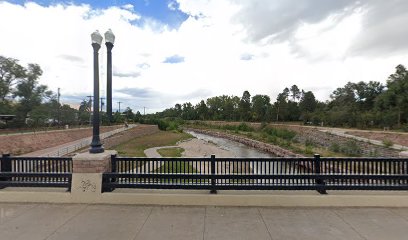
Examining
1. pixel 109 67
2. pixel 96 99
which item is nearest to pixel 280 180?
pixel 109 67

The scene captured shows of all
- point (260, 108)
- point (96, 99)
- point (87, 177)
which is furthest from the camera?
point (260, 108)

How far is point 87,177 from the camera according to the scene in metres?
5.74

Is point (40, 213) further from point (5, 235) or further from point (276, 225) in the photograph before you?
point (276, 225)

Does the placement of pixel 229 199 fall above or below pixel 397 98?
below

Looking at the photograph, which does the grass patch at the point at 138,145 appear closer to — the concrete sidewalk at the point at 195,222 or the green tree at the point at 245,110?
the concrete sidewalk at the point at 195,222

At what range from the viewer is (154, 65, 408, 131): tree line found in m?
51.0

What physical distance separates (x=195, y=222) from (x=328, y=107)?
3442 inches

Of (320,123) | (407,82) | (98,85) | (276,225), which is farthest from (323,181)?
(320,123)

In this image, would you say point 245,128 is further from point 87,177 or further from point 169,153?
point 87,177

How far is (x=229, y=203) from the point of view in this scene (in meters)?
5.43

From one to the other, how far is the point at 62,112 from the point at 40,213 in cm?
5601

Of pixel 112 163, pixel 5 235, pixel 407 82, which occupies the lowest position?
pixel 5 235

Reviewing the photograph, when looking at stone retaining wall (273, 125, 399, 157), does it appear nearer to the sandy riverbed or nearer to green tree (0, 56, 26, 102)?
the sandy riverbed

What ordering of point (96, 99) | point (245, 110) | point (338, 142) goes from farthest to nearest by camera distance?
1. point (245, 110)
2. point (338, 142)
3. point (96, 99)
